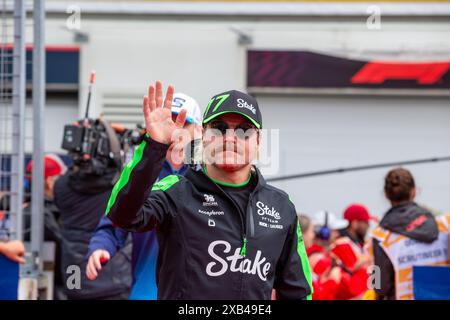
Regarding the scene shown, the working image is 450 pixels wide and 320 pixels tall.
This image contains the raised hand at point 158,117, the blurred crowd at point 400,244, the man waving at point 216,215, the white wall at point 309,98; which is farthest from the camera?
the white wall at point 309,98

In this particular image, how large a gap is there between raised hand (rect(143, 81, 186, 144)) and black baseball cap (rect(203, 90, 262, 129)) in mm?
235

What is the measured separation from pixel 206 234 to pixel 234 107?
50 centimetres

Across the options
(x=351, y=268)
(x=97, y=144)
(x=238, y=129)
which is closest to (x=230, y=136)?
(x=238, y=129)

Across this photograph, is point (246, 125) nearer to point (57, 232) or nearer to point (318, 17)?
point (57, 232)

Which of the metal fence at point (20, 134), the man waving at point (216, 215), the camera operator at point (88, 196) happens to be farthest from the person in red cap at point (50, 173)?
the man waving at point (216, 215)

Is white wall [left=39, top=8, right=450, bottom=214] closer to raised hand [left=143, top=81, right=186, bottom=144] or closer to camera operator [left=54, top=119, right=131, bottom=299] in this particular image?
camera operator [left=54, top=119, right=131, bottom=299]

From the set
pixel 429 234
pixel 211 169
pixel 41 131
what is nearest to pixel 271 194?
pixel 211 169

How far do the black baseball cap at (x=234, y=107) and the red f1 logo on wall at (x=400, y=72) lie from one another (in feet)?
38.9

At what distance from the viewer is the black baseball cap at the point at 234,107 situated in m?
3.65

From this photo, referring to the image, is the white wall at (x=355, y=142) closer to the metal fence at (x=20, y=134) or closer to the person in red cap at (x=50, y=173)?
the person in red cap at (x=50, y=173)

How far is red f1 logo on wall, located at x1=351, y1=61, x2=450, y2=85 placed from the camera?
603 inches

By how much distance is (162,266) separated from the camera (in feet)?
12.1
